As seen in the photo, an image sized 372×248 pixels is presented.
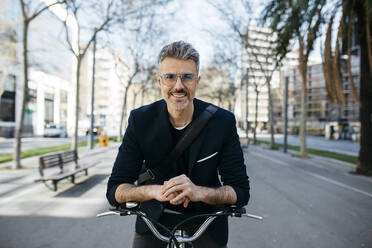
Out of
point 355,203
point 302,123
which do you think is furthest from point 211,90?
point 355,203

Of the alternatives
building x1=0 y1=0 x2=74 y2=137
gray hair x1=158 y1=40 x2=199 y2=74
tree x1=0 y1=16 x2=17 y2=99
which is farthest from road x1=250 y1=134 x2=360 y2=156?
tree x1=0 y1=16 x2=17 y2=99

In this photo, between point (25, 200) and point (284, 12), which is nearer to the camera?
point (25, 200)

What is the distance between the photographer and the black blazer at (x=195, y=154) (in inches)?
68.3

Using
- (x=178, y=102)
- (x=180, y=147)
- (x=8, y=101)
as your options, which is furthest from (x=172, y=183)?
(x=8, y=101)

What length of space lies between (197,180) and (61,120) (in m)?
52.9

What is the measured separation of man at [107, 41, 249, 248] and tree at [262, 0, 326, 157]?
8.46 metres

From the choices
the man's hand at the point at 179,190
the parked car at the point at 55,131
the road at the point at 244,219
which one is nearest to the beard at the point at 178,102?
the man's hand at the point at 179,190

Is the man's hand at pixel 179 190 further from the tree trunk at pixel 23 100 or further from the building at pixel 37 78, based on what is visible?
the building at pixel 37 78

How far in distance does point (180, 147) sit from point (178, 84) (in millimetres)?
378

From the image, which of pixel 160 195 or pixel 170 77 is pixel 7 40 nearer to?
pixel 170 77

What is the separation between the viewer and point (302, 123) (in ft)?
53.2

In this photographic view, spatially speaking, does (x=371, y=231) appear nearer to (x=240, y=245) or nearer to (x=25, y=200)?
(x=240, y=245)

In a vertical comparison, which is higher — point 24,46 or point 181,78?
point 24,46

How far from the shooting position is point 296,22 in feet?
33.3
